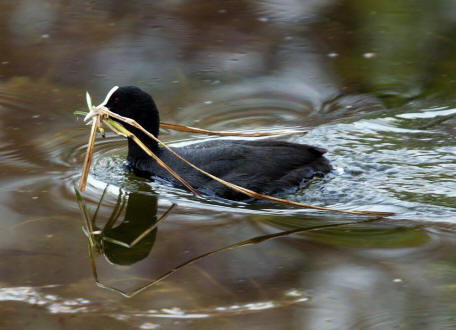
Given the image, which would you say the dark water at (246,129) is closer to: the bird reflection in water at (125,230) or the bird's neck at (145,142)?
the bird reflection in water at (125,230)

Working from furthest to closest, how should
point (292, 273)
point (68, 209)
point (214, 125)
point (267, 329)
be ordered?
point (214, 125)
point (68, 209)
point (292, 273)
point (267, 329)

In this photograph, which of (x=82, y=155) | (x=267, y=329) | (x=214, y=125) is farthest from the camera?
(x=214, y=125)

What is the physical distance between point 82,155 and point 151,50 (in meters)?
2.63

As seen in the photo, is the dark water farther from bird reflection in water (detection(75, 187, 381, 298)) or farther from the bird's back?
the bird's back

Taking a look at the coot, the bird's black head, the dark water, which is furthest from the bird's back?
the bird's black head

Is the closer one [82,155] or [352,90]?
[82,155]

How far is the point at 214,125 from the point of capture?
23.9 feet

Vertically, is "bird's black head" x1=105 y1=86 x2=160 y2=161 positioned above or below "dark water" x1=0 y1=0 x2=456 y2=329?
above

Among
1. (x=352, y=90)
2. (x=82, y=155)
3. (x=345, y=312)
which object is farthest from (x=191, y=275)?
(x=352, y=90)

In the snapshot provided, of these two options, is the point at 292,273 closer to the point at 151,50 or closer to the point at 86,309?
the point at 86,309

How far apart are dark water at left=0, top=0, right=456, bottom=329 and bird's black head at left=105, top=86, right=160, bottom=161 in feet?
1.00

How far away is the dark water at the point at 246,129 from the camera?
4.37 metres

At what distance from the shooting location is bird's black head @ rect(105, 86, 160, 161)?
6.29 meters

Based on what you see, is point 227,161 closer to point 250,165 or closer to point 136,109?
point 250,165
